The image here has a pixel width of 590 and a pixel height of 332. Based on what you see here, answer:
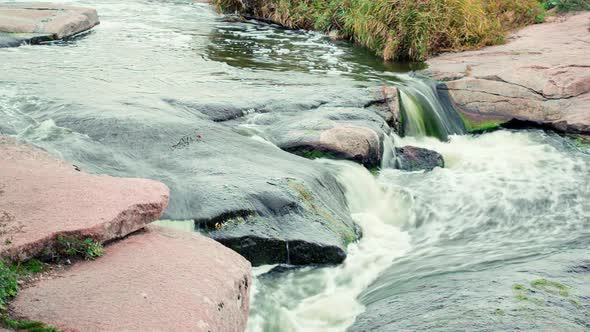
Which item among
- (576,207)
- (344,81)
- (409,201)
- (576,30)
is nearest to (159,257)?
(409,201)

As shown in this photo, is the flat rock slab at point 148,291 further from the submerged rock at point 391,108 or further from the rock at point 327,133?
the submerged rock at point 391,108

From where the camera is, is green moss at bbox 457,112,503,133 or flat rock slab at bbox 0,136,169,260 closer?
flat rock slab at bbox 0,136,169,260

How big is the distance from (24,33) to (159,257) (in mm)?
8896

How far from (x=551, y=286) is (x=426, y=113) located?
5270 millimetres

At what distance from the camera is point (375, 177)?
24.7ft

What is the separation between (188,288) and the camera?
3.86 metres

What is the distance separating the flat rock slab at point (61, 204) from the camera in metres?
4.02

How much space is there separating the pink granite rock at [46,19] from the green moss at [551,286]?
9.91 metres

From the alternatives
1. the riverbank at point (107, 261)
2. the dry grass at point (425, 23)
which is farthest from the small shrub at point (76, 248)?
the dry grass at point (425, 23)

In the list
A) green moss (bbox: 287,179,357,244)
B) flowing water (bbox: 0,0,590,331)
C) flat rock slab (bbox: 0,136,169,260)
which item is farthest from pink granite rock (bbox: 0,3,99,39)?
green moss (bbox: 287,179,357,244)

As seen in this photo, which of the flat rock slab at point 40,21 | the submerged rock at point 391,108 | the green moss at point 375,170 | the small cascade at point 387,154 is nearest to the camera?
the green moss at point 375,170

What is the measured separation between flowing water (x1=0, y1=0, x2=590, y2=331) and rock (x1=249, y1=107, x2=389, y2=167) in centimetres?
20

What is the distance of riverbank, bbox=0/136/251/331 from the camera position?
11.6ft

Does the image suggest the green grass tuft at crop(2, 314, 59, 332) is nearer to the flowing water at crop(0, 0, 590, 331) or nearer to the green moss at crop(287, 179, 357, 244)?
the flowing water at crop(0, 0, 590, 331)
